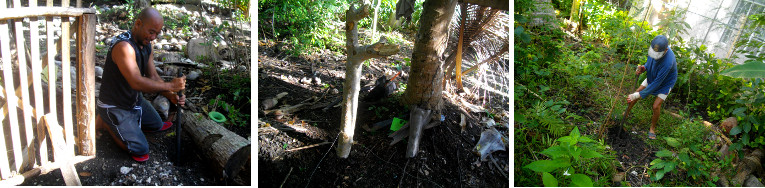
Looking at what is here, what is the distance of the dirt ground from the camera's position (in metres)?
2.18

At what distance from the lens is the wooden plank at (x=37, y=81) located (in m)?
1.82

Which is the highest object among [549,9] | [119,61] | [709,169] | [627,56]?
[549,9]

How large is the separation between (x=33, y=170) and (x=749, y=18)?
382 centimetres

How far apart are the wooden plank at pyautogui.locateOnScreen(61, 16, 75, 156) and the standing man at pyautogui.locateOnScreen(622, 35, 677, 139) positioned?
2.84m

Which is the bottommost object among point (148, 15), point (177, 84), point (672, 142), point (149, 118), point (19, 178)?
point (19, 178)

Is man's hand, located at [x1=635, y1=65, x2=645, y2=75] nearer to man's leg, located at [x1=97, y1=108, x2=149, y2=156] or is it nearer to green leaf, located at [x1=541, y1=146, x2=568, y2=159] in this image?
green leaf, located at [x1=541, y1=146, x2=568, y2=159]

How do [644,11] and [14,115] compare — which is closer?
[14,115]

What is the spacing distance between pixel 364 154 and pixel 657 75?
1.68 metres

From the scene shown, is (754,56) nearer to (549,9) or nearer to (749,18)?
(749,18)

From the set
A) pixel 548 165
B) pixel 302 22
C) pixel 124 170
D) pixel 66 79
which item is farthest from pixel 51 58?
pixel 548 165

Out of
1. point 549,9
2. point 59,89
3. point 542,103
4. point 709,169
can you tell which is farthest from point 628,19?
point 59,89

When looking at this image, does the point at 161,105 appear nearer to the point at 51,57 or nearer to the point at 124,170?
the point at 124,170

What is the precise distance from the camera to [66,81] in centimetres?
198

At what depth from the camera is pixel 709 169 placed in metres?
2.44
